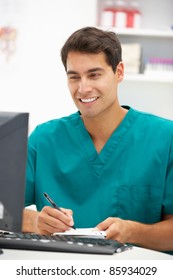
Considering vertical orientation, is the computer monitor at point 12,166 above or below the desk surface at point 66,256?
above

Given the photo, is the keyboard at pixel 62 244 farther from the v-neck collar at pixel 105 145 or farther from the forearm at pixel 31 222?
the v-neck collar at pixel 105 145

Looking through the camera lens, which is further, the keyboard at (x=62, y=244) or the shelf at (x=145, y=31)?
the shelf at (x=145, y=31)

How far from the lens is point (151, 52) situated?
163 inches

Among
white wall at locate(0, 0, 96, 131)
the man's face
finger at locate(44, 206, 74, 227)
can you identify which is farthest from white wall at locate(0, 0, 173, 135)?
finger at locate(44, 206, 74, 227)

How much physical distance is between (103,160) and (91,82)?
0.89 ft

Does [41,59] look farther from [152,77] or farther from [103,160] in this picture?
[103,160]

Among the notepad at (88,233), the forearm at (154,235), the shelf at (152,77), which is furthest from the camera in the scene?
the shelf at (152,77)

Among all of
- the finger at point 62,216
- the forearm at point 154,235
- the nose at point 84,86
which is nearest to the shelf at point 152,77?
the nose at point 84,86

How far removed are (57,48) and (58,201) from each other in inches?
84.4

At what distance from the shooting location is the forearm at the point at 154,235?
6.02 feet

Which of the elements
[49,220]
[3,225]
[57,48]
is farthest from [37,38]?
[3,225]

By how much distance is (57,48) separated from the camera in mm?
3977

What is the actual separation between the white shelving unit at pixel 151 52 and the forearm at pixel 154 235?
2.12 m

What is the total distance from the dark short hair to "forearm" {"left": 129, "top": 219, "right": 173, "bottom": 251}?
1.83 feet
